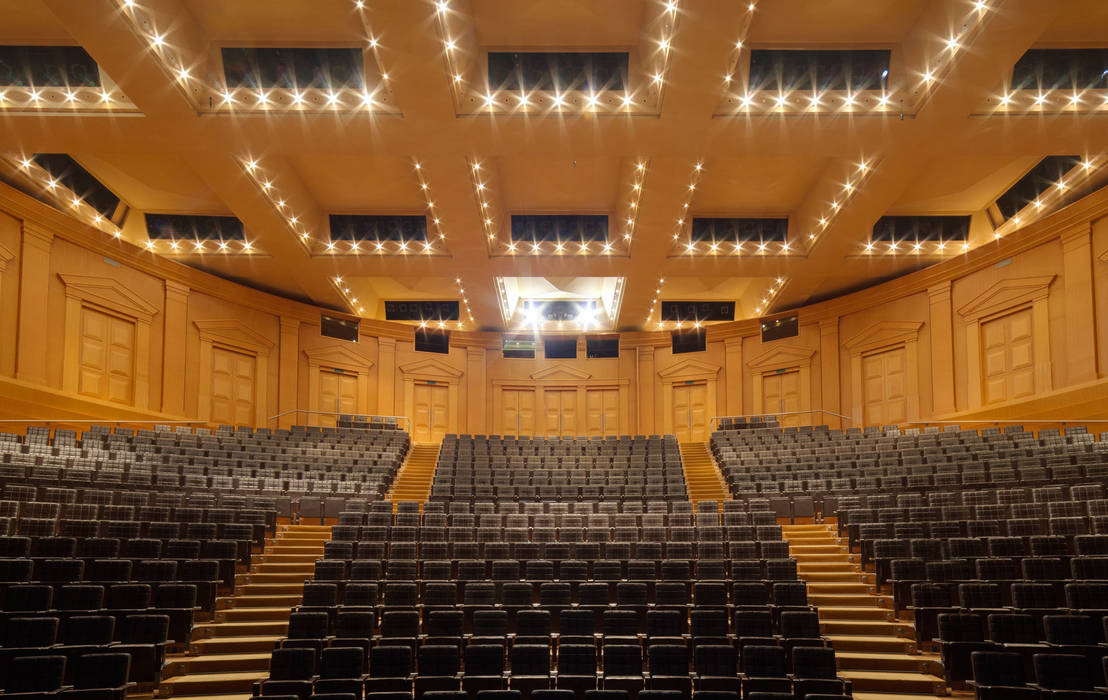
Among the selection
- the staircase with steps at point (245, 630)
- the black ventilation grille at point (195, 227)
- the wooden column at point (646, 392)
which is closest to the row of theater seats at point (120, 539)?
the staircase with steps at point (245, 630)

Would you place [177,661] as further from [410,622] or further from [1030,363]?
[1030,363]

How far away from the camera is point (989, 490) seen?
9336 mm

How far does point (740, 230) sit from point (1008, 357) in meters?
4.73

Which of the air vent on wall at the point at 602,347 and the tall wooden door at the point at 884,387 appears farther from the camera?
the air vent on wall at the point at 602,347

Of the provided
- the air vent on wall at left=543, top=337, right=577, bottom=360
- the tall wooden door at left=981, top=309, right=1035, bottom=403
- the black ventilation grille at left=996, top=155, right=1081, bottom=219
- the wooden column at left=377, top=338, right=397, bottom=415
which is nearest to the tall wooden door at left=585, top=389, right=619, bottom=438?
the air vent on wall at left=543, top=337, right=577, bottom=360

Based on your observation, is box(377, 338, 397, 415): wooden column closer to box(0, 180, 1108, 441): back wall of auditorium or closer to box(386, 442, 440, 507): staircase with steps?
box(0, 180, 1108, 441): back wall of auditorium

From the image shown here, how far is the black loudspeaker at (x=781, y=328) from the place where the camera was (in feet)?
57.9

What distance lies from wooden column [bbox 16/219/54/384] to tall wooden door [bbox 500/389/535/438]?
988 centimetres

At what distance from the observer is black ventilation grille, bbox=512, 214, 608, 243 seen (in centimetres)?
1378

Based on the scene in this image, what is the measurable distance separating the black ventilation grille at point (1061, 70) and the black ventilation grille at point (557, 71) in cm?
444

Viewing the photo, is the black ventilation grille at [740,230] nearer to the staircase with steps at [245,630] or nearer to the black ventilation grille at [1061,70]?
the black ventilation grille at [1061,70]

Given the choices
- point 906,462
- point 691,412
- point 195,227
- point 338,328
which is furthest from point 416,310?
point 906,462

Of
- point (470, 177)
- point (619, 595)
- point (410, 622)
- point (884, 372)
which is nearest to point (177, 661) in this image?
point (410, 622)

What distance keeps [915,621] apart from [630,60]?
21.1ft
